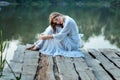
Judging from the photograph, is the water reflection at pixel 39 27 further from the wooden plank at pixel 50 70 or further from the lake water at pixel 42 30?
the wooden plank at pixel 50 70

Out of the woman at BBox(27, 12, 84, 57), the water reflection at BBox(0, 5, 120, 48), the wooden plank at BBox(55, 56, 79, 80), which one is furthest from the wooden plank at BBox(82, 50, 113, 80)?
the water reflection at BBox(0, 5, 120, 48)

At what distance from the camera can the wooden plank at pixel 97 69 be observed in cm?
496

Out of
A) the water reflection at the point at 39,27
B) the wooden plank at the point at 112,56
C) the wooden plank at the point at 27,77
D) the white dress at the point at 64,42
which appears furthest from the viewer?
the water reflection at the point at 39,27

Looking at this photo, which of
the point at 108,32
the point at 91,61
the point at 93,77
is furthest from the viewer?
the point at 108,32

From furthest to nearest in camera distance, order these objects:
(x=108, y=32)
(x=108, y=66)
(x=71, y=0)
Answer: (x=71, y=0) < (x=108, y=32) < (x=108, y=66)

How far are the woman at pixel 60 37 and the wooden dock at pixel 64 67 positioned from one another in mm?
223

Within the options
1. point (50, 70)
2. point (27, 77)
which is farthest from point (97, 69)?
point (27, 77)

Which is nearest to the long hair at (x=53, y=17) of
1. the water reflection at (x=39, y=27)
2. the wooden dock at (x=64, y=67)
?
the wooden dock at (x=64, y=67)

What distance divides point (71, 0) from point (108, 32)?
4810cm

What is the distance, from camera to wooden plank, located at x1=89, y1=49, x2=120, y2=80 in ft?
16.8

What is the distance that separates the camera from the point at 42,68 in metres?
5.43

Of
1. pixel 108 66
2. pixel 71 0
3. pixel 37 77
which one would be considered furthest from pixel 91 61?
pixel 71 0

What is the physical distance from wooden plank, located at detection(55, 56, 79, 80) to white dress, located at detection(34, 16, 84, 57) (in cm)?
46

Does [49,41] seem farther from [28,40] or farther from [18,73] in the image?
[28,40]
